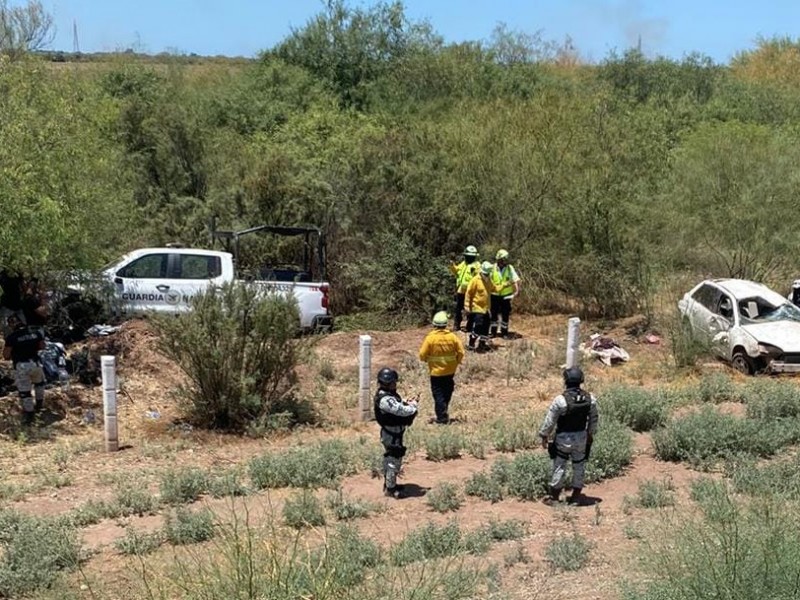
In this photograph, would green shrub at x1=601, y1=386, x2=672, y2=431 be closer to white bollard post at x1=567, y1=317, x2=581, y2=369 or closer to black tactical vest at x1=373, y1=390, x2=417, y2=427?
white bollard post at x1=567, y1=317, x2=581, y2=369

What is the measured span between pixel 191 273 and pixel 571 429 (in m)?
10.0

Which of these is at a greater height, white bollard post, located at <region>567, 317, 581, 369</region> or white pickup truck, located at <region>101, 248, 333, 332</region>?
white pickup truck, located at <region>101, 248, 333, 332</region>

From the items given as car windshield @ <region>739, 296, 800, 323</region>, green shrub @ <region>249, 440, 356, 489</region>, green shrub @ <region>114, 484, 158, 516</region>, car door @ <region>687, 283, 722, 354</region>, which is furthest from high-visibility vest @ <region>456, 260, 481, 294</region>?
green shrub @ <region>114, 484, 158, 516</region>

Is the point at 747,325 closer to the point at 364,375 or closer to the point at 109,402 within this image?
the point at 364,375

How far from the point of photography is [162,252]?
1673 cm

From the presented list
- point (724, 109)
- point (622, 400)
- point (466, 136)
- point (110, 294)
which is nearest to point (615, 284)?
point (466, 136)

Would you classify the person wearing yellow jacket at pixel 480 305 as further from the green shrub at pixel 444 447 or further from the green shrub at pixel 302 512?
the green shrub at pixel 302 512

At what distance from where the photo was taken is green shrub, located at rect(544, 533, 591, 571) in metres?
6.78

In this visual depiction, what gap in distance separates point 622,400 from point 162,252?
8.99 m

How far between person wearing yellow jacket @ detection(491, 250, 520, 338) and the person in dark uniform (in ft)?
28.1

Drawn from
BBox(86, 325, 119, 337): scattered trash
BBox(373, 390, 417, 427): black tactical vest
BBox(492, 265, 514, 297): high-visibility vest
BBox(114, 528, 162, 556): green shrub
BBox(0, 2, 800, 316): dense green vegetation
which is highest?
BBox(0, 2, 800, 316): dense green vegetation

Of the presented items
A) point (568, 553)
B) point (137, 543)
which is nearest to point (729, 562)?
point (568, 553)

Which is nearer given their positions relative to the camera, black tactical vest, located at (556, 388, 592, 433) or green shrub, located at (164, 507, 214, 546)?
green shrub, located at (164, 507, 214, 546)

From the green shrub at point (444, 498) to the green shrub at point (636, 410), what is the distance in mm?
3451
